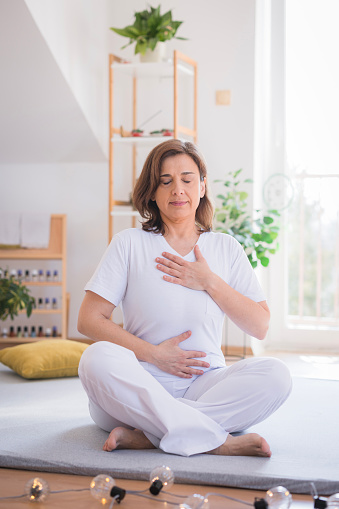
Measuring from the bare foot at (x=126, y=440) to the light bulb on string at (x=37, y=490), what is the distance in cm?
30

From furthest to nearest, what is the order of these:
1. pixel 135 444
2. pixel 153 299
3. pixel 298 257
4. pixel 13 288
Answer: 1. pixel 298 257
2. pixel 13 288
3. pixel 153 299
4. pixel 135 444

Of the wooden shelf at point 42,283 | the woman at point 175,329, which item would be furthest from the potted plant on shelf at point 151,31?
the woman at point 175,329

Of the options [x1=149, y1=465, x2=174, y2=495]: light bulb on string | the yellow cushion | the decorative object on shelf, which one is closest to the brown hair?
[x1=149, y1=465, x2=174, y2=495]: light bulb on string

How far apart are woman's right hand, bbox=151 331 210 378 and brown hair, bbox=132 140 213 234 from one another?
348mm

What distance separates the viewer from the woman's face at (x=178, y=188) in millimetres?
1941

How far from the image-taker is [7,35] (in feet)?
9.48

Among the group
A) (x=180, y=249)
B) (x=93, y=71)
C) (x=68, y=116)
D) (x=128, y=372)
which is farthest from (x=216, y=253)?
(x=93, y=71)

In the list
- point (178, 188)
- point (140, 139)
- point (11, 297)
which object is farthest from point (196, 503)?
point (140, 139)

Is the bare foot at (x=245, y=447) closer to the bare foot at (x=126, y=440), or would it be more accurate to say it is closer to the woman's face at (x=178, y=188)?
the bare foot at (x=126, y=440)

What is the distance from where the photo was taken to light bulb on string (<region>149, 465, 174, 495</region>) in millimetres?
1465

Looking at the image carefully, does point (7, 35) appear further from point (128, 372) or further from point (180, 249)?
point (128, 372)

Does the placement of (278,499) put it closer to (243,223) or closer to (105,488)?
(105,488)

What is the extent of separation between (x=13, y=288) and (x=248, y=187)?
146 centimetres

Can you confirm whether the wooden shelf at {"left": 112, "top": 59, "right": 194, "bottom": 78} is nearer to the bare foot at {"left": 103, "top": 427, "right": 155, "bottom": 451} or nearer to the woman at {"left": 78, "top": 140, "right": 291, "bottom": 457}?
the woman at {"left": 78, "top": 140, "right": 291, "bottom": 457}
